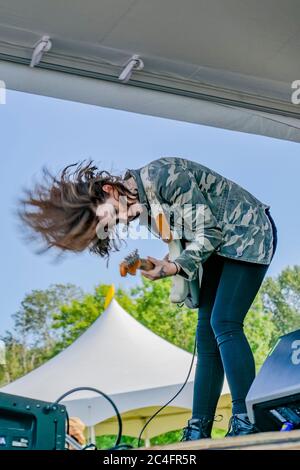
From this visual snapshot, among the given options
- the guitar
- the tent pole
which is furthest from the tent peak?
the guitar

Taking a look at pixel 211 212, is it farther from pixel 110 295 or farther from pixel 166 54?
pixel 110 295

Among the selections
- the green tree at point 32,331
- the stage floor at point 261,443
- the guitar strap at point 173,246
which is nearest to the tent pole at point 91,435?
the green tree at point 32,331

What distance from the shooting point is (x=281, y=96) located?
2891mm

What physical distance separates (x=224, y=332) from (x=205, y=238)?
0.22m

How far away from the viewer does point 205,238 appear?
1.61 m

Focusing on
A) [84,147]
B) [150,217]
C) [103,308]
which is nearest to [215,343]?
[150,217]

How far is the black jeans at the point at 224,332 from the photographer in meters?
1.57

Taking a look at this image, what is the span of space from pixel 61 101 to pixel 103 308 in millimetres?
1562

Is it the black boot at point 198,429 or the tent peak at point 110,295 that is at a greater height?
the tent peak at point 110,295

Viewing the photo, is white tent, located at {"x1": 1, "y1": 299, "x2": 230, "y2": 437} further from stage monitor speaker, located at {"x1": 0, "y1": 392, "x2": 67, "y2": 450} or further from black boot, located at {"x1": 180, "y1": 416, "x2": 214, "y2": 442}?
stage monitor speaker, located at {"x1": 0, "y1": 392, "x2": 67, "y2": 450}

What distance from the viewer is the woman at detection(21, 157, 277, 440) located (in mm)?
1574

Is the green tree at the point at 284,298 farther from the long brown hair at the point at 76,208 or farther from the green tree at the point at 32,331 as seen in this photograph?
the long brown hair at the point at 76,208

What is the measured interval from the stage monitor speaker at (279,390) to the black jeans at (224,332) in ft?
0.58

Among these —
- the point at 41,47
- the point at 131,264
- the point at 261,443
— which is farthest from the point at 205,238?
the point at 41,47
